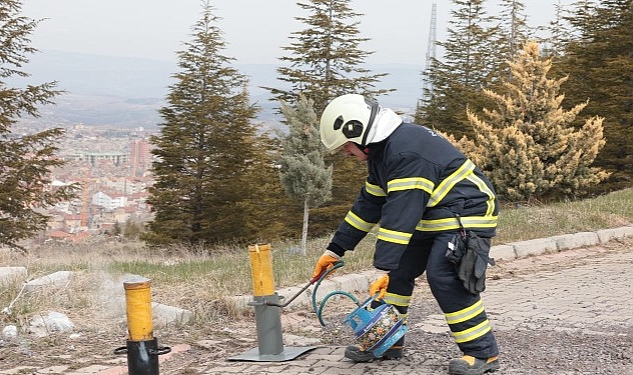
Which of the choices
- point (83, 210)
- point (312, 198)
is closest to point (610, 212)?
point (312, 198)

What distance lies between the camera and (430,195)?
475 centimetres

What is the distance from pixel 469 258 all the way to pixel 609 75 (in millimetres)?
27203

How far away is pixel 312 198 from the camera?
41.7 feet

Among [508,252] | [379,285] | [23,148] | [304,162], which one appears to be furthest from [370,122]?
[23,148]

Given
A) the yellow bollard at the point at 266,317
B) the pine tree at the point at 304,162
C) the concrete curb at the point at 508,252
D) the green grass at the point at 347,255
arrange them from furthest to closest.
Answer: the pine tree at the point at 304,162 < the green grass at the point at 347,255 < the concrete curb at the point at 508,252 < the yellow bollard at the point at 266,317

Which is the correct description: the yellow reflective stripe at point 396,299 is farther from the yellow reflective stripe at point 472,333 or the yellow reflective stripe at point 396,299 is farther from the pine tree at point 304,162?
the pine tree at point 304,162

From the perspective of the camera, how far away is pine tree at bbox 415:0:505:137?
1526 inches

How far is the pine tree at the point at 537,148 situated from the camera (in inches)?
691

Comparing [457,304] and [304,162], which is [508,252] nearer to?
[304,162]

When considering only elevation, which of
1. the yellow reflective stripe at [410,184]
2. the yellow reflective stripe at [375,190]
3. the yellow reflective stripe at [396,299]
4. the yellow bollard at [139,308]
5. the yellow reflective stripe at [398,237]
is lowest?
the yellow reflective stripe at [396,299]

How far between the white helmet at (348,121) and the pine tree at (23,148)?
23408 millimetres

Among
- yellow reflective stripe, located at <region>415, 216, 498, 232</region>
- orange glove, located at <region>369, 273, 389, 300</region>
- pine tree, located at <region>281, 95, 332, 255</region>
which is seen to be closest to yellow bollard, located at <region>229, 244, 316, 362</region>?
orange glove, located at <region>369, 273, 389, 300</region>

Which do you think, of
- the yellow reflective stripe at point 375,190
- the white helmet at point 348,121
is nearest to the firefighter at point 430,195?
the white helmet at point 348,121

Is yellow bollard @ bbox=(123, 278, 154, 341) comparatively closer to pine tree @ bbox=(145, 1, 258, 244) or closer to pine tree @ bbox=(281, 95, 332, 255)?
pine tree @ bbox=(281, 95, 332, 255)
